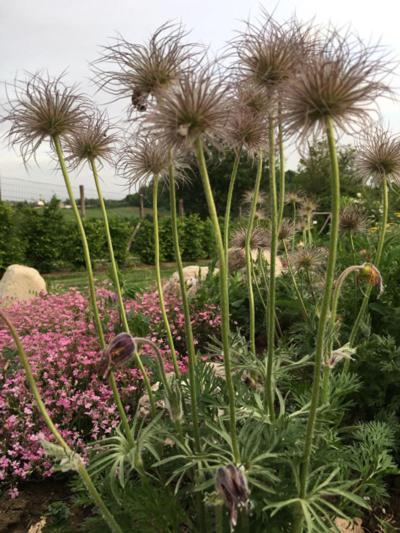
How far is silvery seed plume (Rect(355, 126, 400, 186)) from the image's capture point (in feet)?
7.27

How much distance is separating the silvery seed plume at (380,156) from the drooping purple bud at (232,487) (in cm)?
151

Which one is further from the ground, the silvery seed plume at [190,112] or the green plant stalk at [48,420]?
the silvery seed plume at [190,112]

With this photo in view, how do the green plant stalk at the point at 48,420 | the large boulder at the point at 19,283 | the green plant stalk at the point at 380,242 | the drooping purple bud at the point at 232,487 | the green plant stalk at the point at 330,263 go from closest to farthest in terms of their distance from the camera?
the green plant stalk at the point at 330,263 < the drooping purple bud at the point at 232,487 < the green plant stalk at the point at 48,420 < the green plant stalk at the point at 380,242 < the large boulder at the point at 19,283

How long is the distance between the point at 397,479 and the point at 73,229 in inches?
528

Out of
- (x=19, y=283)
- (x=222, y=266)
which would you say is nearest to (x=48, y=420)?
(x=222, y=266)

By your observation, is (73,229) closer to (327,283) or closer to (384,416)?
(384,416)

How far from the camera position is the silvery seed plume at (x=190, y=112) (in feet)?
4.36

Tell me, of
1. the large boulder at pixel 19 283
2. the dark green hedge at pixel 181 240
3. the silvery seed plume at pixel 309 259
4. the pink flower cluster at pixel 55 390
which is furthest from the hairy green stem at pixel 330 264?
the dark green hedge at pixel 181 240

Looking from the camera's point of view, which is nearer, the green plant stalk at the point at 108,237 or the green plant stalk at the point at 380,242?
the green plant stalk at the point at 108,237

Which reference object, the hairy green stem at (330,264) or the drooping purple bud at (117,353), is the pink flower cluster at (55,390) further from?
the hairy green stem at (330,264)

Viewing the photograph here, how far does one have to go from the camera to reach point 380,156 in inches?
87.7

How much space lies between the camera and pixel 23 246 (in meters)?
13.8

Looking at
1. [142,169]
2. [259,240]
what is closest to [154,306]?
[259,240]

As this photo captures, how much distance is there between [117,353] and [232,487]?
533 mm
